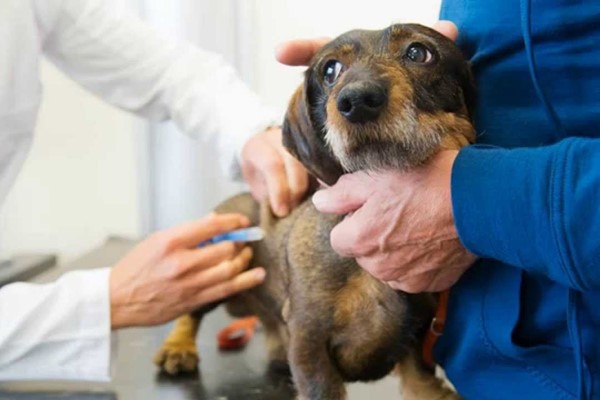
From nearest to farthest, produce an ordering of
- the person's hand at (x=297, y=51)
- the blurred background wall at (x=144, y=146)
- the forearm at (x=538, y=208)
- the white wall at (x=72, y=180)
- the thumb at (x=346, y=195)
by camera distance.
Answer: the forearm at (x=538, y=208) → the thumb at (x=346, y=195) → the person's hand at (x=297, y=51) → the blurred background wall at (x=144, y=146) → the white wall at (x=72, y=180)

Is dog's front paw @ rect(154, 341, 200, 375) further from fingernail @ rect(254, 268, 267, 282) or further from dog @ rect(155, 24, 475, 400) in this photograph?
fingernail @ rect(254, 268, 267, 282)

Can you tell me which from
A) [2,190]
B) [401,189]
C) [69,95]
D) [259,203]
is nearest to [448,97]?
[401,189]

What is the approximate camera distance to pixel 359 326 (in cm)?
99

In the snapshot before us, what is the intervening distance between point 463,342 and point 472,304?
45 mm

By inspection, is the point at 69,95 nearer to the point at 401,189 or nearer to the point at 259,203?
the point at 259,203

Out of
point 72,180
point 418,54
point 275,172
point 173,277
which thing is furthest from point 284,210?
Answer: point 72,180

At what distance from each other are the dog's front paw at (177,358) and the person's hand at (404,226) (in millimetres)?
421

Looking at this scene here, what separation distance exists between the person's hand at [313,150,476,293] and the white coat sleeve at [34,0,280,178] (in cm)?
62

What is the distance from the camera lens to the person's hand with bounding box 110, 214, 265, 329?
3.87 ft

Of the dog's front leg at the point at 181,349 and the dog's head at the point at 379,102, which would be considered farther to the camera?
the dog's front leg at the point at 181,349

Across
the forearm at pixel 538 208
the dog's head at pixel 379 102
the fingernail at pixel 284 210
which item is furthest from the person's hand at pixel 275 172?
the forearm at pixel 538 208

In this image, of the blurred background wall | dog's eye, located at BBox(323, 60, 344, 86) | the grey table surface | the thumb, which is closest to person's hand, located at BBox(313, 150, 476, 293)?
the thumb

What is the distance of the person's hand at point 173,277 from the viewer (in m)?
1.18

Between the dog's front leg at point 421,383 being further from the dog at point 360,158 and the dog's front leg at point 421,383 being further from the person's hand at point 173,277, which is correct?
the person's hand at point 173,277
